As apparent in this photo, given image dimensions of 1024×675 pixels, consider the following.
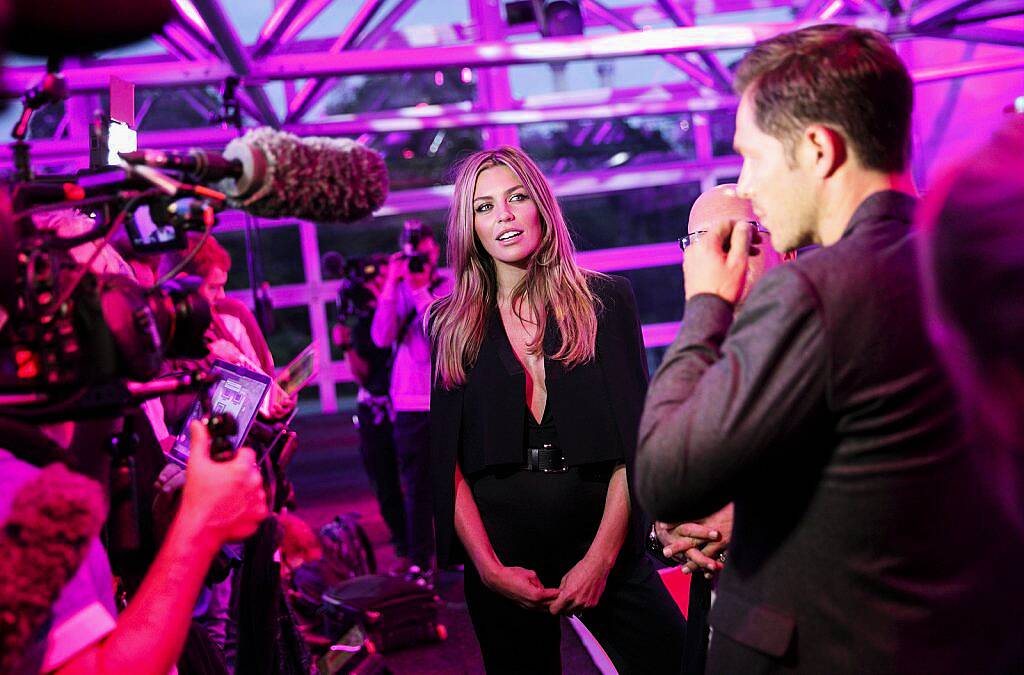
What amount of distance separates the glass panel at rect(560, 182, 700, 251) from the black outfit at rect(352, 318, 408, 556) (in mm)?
4918

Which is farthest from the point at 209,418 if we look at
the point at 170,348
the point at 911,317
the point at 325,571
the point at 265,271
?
the point at 265,271

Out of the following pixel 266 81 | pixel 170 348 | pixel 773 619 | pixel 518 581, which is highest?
pixel 266 81

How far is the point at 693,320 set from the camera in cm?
115

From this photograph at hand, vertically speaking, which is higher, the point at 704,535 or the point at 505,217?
the point at 505,217

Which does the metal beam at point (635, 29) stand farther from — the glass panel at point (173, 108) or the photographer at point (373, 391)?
the glass panel at point (173, 108)

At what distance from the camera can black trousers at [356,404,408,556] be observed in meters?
5.21

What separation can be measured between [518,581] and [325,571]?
2.22m

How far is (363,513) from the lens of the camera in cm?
676

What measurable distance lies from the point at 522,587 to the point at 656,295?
819 cm

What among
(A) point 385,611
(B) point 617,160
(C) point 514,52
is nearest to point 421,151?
(B) point 617,160

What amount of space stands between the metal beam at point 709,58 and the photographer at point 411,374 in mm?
2170

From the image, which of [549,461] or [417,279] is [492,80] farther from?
[549,461]

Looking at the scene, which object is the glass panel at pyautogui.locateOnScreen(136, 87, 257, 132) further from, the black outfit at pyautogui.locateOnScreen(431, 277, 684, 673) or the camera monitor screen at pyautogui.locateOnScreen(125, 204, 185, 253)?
the camera monitor screen at pyautogui.locateOnScreen(125, 204, 185, 253)

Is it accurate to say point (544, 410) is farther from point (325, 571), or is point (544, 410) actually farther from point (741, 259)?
point (325, 571)
